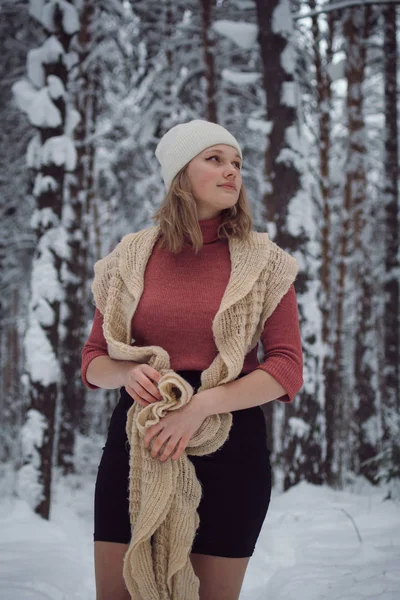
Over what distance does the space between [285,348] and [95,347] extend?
778 millimetres

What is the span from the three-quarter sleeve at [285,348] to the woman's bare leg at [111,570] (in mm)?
837

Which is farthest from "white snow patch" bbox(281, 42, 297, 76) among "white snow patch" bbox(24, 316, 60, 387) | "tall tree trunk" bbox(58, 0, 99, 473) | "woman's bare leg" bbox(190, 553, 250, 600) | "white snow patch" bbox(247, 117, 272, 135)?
"woman's bare leg" bbox(190, 553, 250, 600)

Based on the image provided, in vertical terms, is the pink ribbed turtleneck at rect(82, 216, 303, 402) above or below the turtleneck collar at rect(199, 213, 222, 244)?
below

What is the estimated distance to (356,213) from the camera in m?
10.8

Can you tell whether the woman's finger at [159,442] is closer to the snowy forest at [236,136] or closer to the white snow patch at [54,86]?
the snowy forest at [236,136]

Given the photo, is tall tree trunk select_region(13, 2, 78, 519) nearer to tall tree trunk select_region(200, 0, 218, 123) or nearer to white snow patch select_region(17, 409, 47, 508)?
white snow patch select_region(17, 409, 47, 508)

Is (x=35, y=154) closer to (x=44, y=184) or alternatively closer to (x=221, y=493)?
(x=44, y=184)

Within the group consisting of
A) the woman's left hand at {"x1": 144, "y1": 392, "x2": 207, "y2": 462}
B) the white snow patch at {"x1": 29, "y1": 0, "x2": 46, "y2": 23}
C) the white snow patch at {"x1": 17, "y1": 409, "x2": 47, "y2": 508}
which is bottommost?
the white snow patch at {"x1": 17, "y1": 409, "x2": 47, "y2": 508}

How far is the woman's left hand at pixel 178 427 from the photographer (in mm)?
1857

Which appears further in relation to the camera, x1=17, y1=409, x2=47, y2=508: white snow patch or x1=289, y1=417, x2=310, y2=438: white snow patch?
x1=289, y1=417, x2=310, y2=438: white snow patch

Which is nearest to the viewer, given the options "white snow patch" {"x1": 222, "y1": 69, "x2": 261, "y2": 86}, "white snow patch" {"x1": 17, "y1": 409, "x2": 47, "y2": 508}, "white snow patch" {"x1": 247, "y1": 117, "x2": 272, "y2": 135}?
"white snow patch" {"x1": 17, "y1": 409, "x2": 47, "y2": 508}

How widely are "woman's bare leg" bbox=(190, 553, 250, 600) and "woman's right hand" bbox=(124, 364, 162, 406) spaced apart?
638 mm

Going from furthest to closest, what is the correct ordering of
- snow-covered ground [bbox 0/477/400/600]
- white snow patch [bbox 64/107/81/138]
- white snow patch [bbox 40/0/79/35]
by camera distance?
white snow patch [bbox 64/107/81/138], white snow patch [bbox 40/0/79/35], snow-covered ground [bbox 0/477/400/600]

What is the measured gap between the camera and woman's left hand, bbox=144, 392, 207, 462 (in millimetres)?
1857
